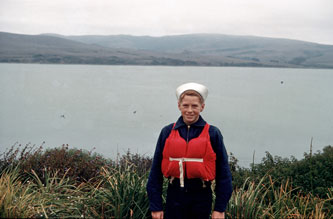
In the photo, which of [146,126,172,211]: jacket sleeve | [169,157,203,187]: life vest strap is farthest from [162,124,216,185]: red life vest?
[146,126,172,211]: jacket sleeve

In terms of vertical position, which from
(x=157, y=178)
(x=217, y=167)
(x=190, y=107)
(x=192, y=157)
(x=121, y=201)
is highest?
(x=190, y=107)

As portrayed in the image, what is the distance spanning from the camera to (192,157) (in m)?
2.65

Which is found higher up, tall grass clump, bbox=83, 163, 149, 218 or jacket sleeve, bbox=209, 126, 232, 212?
jacket sleeve, bbox=209, 126, 232, 212

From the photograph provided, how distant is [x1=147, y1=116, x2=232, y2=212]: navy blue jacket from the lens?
8.93 feet

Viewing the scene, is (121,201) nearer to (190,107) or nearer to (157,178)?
(157,178)

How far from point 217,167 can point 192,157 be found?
10.3 inches

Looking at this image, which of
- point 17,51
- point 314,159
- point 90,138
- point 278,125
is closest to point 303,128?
point 278,125

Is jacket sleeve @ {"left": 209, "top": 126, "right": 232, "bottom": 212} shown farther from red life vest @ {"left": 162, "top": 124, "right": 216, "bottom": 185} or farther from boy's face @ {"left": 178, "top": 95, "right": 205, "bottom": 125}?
boy's face @ {"left": 178, "top": 95, "right": 205, "bottom": 125}

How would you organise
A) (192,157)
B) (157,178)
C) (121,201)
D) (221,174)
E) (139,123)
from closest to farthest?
1. (192,157)
2. (221,174)
3. (157,178)
4. (121,201)
5. (139,123)

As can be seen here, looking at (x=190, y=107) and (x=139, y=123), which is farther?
(x=139, y=123)

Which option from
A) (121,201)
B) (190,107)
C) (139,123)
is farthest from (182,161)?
(139,123)

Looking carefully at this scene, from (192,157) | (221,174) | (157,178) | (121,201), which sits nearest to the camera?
(192,157)

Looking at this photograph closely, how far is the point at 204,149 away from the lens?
264 cm

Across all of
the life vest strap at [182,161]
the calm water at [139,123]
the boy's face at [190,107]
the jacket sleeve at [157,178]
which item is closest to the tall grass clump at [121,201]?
the jacket sleeve at [157,178]
